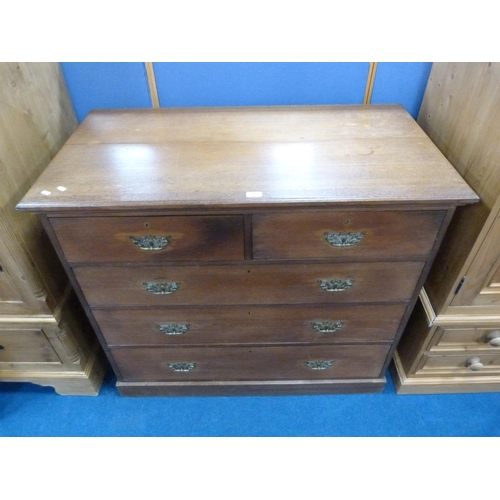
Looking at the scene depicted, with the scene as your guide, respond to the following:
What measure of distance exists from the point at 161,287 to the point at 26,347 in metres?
0.63

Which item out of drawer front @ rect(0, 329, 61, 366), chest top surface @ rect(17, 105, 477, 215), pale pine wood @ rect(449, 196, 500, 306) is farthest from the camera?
drawer front @ rect(0, 329, 61, 366)

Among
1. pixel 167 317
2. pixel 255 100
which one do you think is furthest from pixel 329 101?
pixel 167 317

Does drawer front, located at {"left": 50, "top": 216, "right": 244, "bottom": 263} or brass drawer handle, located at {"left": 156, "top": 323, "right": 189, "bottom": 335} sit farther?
brass drawer handle, located at {"left": 156, "top": 323, "right": 189, "bottom": 335}

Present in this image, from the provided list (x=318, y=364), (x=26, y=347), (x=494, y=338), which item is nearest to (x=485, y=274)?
(x=494, y=338)

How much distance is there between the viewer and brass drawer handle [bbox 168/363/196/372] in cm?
133

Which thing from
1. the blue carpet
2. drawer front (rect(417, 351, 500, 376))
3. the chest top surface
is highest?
the chest top surface

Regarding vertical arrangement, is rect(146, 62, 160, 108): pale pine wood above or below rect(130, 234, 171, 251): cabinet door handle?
above

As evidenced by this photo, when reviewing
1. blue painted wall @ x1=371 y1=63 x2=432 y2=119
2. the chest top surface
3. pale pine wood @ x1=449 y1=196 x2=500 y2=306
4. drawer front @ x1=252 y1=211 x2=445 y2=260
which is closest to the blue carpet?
pale pine wood @ x1=449 y1=196 x2=500 y2=306

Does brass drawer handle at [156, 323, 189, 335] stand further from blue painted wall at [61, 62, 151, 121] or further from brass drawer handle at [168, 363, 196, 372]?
blue painted wall at [61, 62, 151, 121]

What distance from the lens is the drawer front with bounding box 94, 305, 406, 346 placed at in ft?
3.70

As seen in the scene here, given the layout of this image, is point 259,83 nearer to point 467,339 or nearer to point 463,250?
point 463,250

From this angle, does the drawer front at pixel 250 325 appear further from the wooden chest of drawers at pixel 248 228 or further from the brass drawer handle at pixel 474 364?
the brass drawer handle at pixel 474 364

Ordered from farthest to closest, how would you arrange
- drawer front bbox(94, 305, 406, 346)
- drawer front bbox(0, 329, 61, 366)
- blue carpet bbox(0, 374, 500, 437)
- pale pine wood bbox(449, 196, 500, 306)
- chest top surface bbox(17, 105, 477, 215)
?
blue carpet bbox(0, 374, 500, 437) < drawer front bbox(0, 329, 61, 366) < drawer front bbox(94, 305, 406, 346) < pale pine wood bbox(449, 196, 500, 306) < chest top surface bbox(17, 105, 477, 215)
